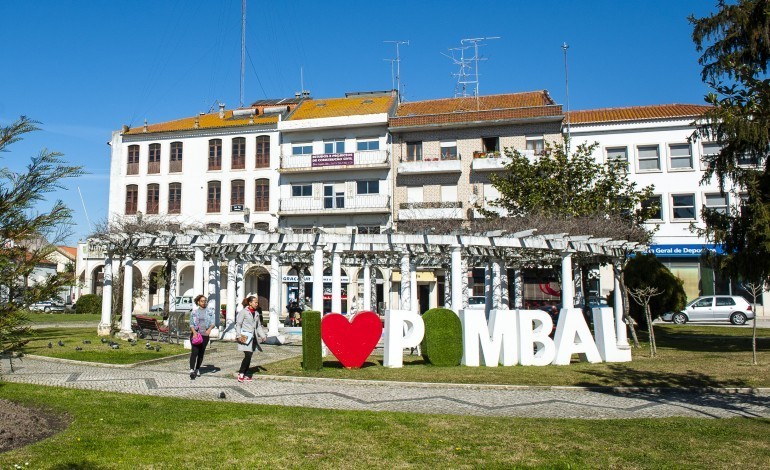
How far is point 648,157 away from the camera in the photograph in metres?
38.3

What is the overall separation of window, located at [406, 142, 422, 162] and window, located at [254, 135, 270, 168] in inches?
392

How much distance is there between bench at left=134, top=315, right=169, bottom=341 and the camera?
19812 mm

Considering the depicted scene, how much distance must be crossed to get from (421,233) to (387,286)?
23980 millimetres

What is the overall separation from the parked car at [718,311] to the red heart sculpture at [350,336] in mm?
22588

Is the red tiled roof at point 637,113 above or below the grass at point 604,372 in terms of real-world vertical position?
above

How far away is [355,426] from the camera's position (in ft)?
24.8

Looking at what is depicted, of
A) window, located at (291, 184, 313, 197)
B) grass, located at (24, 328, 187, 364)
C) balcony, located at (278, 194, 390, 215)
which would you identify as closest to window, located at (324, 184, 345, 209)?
balcony, located at (278, 194, 390, 215)

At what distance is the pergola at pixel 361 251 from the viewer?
1688 cm

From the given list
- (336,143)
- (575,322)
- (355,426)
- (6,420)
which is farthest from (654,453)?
(336,143)

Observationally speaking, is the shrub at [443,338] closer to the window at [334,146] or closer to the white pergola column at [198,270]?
the white pergola column at [198,270]

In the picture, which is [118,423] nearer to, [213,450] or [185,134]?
[213,450]

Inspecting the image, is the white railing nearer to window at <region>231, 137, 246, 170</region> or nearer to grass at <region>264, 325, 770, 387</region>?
window at <region>231, 137, 246, 170</region>

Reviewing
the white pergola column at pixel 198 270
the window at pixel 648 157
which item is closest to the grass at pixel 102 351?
the white pergola column at pixel 198 270

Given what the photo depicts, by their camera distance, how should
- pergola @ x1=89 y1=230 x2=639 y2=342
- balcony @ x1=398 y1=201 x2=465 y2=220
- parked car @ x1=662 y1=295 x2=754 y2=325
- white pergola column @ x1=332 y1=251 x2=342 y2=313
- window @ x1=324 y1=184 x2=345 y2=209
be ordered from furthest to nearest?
window @ x1=324 y1=184 x2=345 y2=209 < balcony @ x1=398 y1=201 x2=465 y2=220 < parked car @ x1=662 y1=295 x2=754 y2=325 < white pergola column @ x1=332 y1=251 x2=342 y2=313 < pergola @ x1=89 y1=230 x2=639 y2=342
